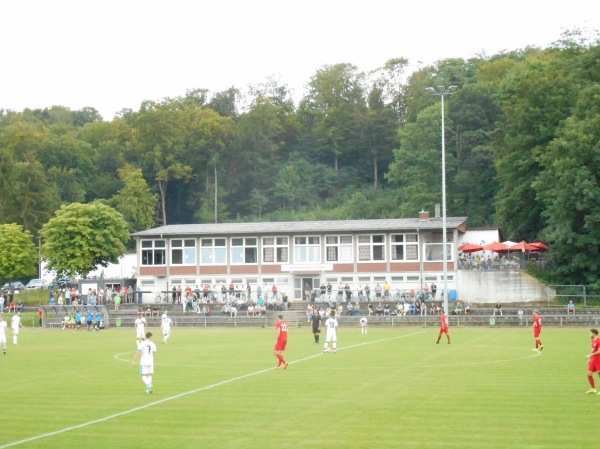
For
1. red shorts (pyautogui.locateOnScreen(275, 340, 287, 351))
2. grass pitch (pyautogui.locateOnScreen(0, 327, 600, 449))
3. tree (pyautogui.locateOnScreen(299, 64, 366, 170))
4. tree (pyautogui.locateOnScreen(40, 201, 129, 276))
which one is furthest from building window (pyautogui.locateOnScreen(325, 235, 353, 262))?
tree (pyautogui.locateOnScreen(299, 64, 366, 170))

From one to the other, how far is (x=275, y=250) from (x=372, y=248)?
29.2ft

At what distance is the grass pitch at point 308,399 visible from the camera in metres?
18.9

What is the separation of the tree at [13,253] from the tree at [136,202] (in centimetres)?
2073

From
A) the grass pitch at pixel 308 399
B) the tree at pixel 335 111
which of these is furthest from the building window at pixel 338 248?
the tree at pixel 335 111

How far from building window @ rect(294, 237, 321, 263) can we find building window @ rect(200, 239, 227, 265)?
22.0 feet

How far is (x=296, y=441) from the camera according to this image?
18.5m

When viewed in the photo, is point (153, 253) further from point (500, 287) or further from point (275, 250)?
point (500, 287)

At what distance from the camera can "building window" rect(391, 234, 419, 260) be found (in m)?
76.9

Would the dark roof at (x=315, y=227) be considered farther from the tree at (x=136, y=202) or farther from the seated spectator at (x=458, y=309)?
the tree at (x=136, y=202)

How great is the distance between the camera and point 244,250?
266 feet

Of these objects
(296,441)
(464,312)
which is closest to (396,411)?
(296,441)

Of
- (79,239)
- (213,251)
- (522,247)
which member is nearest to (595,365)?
(522,247)

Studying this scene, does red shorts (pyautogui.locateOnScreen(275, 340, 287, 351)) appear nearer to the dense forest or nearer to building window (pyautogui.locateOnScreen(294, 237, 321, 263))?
building window (pyautogui.locateOnScreen(294, 237, 321, 263))

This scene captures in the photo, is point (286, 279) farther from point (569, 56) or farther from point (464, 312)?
point (569, 56)
